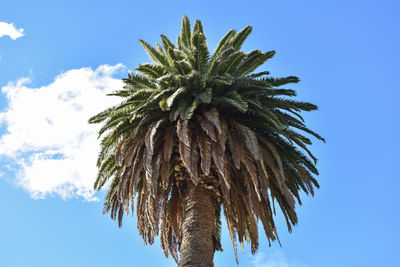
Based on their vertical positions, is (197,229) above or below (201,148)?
below

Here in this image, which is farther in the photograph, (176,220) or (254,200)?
(176,220)

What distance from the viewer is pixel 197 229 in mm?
11711

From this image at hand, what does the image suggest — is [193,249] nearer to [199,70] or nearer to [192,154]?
[192,154]

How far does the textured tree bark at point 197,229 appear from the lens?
11.2 meters

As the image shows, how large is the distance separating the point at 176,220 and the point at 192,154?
3.18 metres

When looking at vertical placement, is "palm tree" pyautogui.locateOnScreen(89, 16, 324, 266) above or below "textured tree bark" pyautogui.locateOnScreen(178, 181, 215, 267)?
above

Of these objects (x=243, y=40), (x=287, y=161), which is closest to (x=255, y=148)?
(x=287, y=161)

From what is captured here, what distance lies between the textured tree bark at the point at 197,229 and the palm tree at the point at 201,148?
27 millimetres

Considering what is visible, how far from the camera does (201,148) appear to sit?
38.9 ft

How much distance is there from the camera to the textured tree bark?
11.2m

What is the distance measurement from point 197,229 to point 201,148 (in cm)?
214

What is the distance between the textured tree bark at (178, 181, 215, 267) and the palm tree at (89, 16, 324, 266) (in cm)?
3

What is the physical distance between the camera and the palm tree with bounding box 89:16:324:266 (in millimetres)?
11781

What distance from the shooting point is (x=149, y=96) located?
42.5 feet
